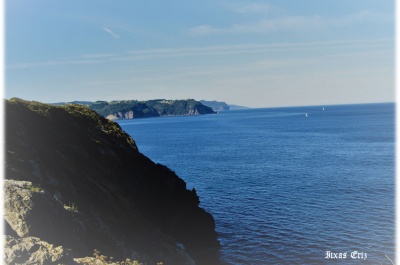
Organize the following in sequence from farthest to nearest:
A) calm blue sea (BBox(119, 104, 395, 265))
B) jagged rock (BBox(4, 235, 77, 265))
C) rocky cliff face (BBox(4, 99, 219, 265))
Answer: calm blue sea (BBox(119, 104, 395, 265)) → rocky cliff face (BBox(4, 99, 219, 265)) → jagged rock (BBox(4, 235, 77, 265))

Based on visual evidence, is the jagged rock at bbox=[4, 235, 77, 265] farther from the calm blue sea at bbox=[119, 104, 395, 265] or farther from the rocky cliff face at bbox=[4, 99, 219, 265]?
the calm blue sea at bbox=[119, 104, 395, 265]

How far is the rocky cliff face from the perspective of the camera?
16.9 meters

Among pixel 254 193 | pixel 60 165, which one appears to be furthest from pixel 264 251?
pixel 60 165

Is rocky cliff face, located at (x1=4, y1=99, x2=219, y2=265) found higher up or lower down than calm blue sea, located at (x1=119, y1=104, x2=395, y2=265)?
higher up

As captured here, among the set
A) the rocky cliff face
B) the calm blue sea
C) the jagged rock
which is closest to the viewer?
the jagged rock

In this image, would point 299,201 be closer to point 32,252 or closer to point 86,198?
point 86,198

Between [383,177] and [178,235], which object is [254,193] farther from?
[383,177]

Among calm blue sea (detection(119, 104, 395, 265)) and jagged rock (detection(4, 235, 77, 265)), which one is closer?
jagged rock (detection(4, 235, 77, 265))

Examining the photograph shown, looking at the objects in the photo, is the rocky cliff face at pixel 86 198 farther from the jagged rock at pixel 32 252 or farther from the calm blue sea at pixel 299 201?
the calm blue sea at pixel 299 201

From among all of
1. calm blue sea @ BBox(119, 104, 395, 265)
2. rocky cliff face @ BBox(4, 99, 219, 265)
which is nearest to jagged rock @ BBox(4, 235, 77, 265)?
rocky cliff face @ BBox(4, 99, 219, 265)

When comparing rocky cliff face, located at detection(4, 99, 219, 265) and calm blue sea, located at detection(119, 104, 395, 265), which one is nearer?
rocky cliff face, located at detection(4, 99, 219, 265)

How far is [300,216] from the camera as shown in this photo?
4822 cm

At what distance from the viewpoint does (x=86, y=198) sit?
83.1 ft

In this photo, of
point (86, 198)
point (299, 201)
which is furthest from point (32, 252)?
point (299, 201)
